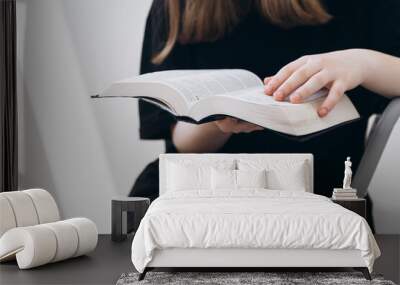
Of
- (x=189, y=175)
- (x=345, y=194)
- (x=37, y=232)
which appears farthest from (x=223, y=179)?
(x=37, y=232)

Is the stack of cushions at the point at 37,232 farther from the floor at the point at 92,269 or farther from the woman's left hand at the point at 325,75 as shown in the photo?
the woman's left hand at the point at 325,75

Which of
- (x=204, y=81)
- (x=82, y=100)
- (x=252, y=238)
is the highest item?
(x=204, y=81)

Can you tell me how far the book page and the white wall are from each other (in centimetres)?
46

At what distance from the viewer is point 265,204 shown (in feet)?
17.1

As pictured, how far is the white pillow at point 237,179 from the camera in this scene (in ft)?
20.7

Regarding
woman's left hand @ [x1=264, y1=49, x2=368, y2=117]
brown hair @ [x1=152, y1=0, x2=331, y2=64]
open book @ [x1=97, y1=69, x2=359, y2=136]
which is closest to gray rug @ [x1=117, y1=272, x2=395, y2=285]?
open book @ [x1=97, y1=69, x2=359, y2=136]

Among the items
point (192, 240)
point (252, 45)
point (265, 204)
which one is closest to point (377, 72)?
point (252, 45)

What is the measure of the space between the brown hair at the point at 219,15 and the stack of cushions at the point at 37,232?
2105mm

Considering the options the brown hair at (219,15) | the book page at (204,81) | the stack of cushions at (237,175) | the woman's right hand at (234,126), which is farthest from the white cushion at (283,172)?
the brown hair at (219,15)

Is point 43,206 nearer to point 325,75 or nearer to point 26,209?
point 26,209

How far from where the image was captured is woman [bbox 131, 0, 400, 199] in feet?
22.6

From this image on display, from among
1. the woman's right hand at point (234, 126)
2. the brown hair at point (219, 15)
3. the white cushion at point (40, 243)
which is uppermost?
the brown hair at point (219, 15)

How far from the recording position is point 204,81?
671 cm

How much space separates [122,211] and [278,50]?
2.19 meters
